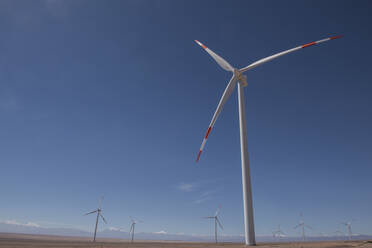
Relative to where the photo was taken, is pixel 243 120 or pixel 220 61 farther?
pixel 220 61

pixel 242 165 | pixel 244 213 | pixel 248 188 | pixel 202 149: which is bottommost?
pixel 244 213

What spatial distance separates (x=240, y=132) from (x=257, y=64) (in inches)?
626

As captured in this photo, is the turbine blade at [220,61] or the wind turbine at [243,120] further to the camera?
the turbine blade at [220,61]

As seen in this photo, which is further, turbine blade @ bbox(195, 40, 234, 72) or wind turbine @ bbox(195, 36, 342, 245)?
turbine blade @ bbox(195, 40, 234, 72)

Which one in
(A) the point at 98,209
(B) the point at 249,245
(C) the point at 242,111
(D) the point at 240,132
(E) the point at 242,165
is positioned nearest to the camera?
(B) the point at 249,245

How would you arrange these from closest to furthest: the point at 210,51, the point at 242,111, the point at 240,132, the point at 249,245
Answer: the point at 249,245 → the point at 240,132 → the point at 242,111 → the point at 210,51

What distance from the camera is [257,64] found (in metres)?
42.7

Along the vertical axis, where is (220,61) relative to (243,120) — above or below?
above

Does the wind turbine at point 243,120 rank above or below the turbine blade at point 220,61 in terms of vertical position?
below

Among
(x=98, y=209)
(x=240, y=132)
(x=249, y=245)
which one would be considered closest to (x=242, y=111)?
(x=240, y=132)

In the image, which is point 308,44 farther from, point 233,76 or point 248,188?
point 248,188

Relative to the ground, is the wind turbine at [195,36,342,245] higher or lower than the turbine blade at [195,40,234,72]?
lower

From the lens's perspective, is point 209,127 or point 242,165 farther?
point 209,127

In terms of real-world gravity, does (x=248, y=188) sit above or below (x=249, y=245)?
above
